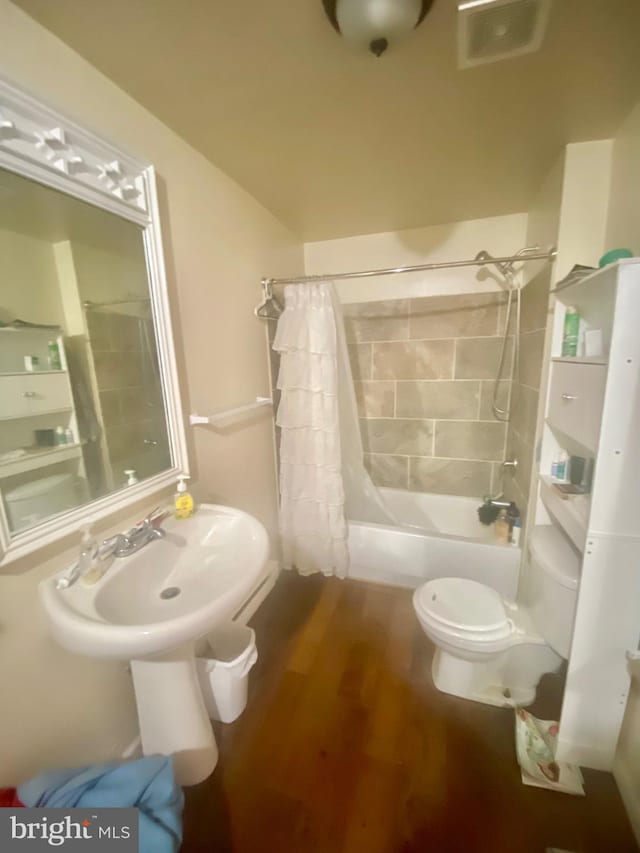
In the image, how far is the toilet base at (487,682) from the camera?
138 centimetres

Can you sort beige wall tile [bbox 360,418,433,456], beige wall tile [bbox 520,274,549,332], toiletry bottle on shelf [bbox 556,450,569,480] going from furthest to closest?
beige wall tile [bbox 360,418,433,456], beige wall tile [bbox 520,274,549,332], toiletry bottle on shelf [bbox 556,450,569,480]

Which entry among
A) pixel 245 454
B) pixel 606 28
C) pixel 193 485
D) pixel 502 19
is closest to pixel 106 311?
pixel 193 485

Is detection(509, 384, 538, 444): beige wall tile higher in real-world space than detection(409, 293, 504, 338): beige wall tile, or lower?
lower

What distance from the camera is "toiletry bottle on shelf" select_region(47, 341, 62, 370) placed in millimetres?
940

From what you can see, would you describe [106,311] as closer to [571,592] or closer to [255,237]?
[255,237]

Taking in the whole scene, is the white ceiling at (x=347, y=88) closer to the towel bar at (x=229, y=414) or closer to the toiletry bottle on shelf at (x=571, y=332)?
the toiletry bottle on shelf at (x=571, y=332)

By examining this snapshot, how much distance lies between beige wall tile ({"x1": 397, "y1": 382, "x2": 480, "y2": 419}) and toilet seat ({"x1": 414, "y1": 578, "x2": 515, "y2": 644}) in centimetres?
116

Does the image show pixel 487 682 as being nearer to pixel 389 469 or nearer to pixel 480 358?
pixel 389 469

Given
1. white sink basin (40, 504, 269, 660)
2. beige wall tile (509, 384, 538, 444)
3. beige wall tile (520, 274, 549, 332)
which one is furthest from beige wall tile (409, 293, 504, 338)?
white sink basin (40, 504, 269, 660)

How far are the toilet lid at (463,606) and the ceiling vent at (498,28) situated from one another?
73.2 inches

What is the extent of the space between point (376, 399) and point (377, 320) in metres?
0.57

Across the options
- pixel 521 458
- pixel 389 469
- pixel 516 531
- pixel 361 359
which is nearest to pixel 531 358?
pixel 521 458

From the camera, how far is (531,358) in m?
1.77

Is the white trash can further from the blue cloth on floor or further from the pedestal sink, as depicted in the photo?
the blue cloth on floor
